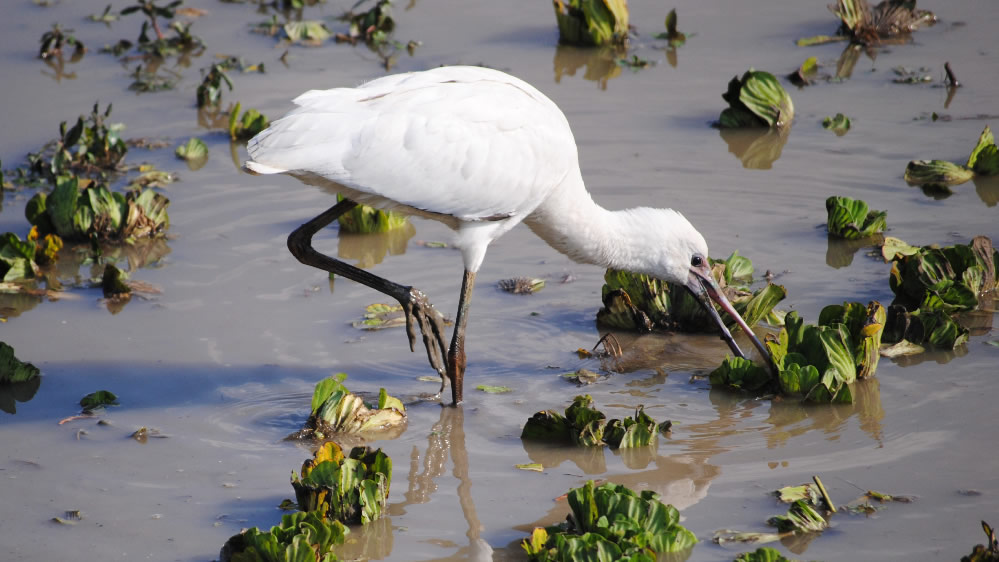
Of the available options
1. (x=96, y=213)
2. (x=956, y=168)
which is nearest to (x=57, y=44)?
(x=96, y=213)

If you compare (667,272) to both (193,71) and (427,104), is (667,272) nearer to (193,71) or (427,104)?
(427,104)

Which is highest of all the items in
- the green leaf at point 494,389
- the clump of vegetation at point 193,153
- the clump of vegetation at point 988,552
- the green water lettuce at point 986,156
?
the green water lettuce at point 986,156

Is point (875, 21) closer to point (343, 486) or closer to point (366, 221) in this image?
point (366, 221)

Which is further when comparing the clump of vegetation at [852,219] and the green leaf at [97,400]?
the clump of vegetation at [852,219]

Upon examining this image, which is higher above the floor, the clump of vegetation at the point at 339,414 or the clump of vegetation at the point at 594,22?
the clump of vegetation at the point at 594,22

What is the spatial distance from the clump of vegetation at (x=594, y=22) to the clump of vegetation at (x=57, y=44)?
4.25m

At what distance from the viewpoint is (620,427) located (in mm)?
4684

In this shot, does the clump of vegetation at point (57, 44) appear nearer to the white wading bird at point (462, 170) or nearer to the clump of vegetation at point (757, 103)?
the white wading bird at point (462, 170)

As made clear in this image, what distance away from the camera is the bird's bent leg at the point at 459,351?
524cm

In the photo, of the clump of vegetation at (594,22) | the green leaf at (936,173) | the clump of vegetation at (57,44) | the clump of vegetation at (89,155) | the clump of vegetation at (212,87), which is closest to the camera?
the green leaf at (936,173)

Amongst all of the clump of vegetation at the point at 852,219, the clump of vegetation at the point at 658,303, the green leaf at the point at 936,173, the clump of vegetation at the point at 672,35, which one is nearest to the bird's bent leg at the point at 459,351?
the clump of vegetation at the point at 658,303

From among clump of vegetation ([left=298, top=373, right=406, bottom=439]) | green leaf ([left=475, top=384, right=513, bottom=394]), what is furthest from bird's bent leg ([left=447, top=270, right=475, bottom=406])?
clump of vegetation ([left=298, top=373, right=406, bottom=439])

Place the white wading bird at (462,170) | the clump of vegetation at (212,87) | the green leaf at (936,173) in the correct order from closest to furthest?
the white wading bird at (462,170) < the green leaf at (936,173) < the clump of vegetation at (212,87)

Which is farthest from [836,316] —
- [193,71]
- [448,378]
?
[193,71]
